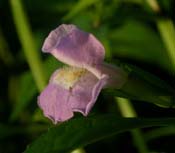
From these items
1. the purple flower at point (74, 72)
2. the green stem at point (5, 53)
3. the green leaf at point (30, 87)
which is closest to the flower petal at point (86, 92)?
the purple flower at point (74, 72)

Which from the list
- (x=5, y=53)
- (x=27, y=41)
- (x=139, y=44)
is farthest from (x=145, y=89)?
(x=5, y=53)

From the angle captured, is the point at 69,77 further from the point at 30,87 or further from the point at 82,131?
the point at 30,87

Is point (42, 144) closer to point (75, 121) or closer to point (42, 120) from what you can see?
point (75, 121)

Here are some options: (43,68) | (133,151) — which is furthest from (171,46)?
(133,151)

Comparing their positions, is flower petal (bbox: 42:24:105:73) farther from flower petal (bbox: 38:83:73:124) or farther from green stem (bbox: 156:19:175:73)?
green stem (bbox: 156:19:175:73)

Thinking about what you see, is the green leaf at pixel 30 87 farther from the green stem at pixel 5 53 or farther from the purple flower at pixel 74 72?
the purple flower at pixel 74 72
